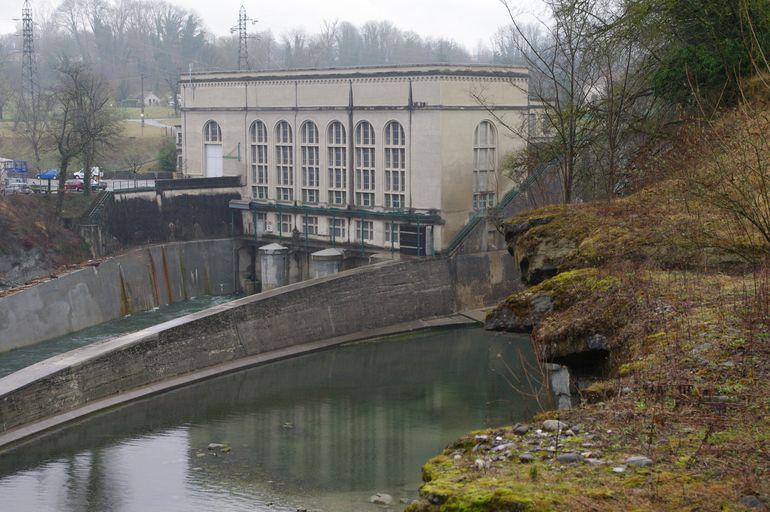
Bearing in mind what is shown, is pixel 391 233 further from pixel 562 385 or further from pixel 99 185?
pixel 562 385

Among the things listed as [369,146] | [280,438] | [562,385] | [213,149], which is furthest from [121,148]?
[562,385]

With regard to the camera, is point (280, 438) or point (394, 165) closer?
point (280, 438)

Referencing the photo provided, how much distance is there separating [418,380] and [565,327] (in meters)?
15.4

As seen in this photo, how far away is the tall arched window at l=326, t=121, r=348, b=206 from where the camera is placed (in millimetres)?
41062

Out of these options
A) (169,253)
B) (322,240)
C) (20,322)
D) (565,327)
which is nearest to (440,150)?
(322,240)

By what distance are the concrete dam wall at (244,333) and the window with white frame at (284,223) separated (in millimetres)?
7503

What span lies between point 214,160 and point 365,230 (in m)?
9.09

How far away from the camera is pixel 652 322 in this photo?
1358 cm

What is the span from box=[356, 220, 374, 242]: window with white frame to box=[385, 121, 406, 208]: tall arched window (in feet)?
3.34

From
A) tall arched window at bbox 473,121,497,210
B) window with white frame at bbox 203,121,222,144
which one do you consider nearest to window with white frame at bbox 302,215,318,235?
window with white frame at bbox 203,121,222,144

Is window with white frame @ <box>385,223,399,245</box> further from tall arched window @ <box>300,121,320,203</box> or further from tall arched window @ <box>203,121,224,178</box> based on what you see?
tall arched window @ <box>203,121,224,178</box>

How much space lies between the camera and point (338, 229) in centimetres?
4103

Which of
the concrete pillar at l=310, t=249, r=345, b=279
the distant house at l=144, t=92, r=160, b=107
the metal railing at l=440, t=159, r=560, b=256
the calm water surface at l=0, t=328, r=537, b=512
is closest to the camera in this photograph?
the calm water surface at l=0, t=328, r=537, b=512

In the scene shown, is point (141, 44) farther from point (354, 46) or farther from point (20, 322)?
point (20, 322)
